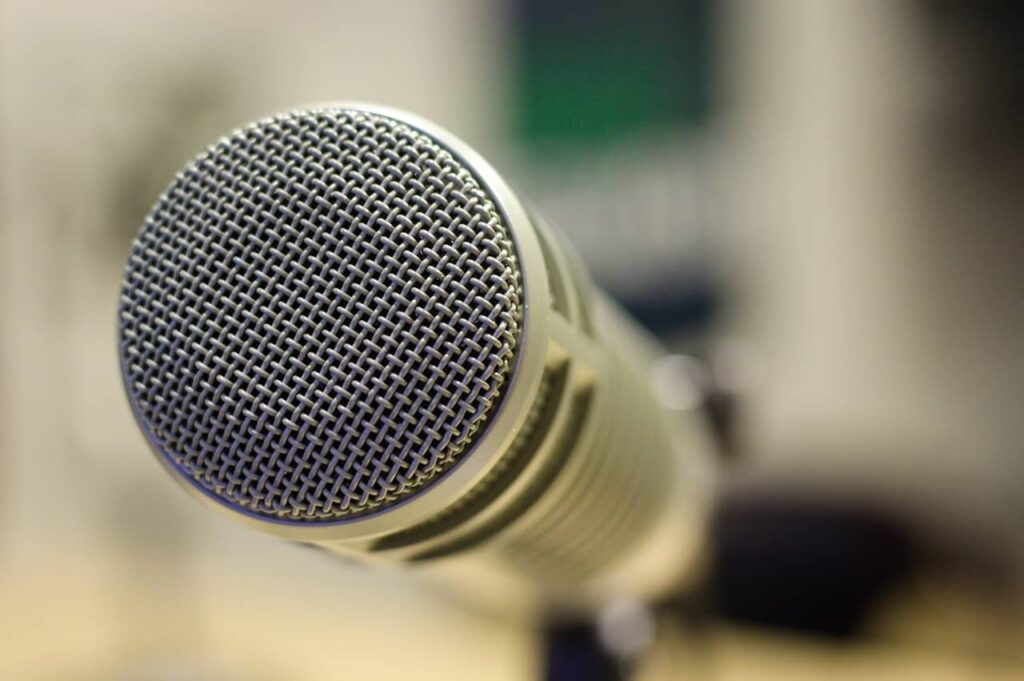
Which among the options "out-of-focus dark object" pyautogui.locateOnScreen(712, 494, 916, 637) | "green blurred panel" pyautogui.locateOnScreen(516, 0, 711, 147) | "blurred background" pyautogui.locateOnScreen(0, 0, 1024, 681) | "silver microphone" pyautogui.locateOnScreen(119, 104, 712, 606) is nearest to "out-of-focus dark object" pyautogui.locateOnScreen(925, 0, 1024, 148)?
"blurred background" pyautogui.locateOnScreen(0, 0, 1024, 681)

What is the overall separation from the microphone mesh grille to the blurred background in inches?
33.2

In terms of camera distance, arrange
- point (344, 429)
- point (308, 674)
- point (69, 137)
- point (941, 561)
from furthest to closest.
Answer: point (69, 137) → point (941, 561) → point (308, 674) → point (344, 429)

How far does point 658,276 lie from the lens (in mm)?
1804

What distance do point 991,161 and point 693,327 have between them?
23.1 inches

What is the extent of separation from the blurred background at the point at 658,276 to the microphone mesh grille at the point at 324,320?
84 cm

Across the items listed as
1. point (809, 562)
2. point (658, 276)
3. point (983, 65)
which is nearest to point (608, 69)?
point (658, 276)

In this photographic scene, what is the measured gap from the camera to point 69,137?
2.00 metres

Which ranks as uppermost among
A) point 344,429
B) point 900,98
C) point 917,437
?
point 900,98

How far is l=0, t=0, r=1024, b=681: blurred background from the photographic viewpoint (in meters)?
1.22

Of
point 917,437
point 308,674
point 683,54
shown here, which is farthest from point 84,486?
point 917,437

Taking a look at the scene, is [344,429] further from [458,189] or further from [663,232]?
[663,232]

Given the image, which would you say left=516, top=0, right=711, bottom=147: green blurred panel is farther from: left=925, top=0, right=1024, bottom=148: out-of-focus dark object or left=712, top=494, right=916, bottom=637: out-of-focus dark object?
left=712, top=494, right=916, bottom=637: out-of-focus dark object

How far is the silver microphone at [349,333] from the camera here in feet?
0.82

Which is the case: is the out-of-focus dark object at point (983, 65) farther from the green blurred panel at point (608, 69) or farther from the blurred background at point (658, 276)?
the green blurred panel at point (608, 69)
